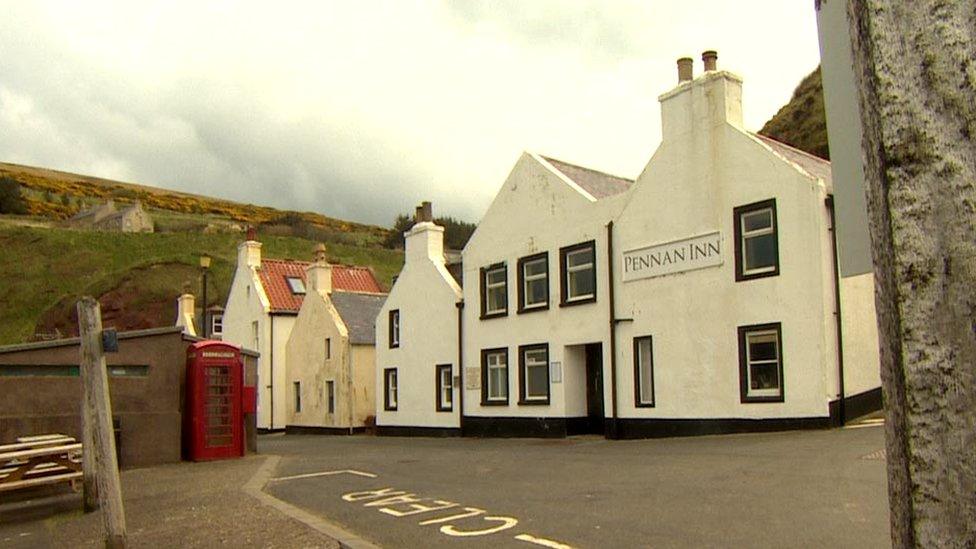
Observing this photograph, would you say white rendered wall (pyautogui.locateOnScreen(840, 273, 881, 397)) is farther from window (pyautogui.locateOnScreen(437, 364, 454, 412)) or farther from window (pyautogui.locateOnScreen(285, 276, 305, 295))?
window (pyautogui.locateOnScreen(285, 276, 305, 295))

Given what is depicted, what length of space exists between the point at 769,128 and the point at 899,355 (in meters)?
47.3

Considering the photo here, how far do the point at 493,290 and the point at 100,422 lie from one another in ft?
60.4

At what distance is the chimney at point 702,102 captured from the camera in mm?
19797

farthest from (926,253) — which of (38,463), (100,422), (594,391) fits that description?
(594,391)

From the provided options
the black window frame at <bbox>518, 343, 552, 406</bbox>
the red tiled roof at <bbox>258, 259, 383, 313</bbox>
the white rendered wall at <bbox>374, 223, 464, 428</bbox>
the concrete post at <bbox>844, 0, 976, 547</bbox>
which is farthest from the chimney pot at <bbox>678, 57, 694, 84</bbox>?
the red tiled roof at <bbox>258, 259, 383, 313</bbox>

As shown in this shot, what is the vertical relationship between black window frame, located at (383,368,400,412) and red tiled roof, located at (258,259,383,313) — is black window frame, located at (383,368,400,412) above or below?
below

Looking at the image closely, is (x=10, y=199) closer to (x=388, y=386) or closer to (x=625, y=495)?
(x=388, y=386)

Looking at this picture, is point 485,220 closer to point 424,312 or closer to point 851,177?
point 424,312

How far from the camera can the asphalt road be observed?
324 inches

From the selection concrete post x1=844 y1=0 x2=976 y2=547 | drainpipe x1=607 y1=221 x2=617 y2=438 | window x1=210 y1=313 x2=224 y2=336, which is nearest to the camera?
concrete post x1=844 y1=0 x2=976 y2=547

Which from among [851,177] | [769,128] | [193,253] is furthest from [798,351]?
[193,253]

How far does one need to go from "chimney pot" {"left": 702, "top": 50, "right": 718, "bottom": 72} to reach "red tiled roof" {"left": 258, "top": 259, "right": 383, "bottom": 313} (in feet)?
78.0

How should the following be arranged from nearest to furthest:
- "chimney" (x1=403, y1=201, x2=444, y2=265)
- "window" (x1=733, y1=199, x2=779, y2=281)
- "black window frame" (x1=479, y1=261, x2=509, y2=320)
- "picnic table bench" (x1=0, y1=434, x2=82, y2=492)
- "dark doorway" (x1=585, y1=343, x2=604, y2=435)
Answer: "picnic table bench" (x1=0, y1=434, x2=82, y2=492), "window" (x1=733, y1=199, x2=779, y2=281), "dark doorway" (x1=585, y1=343, x2=604, y2=435), "black window frame" (x1=479, y1=261, x2=509, y2=320), "chimney" (x1=403, y1=201, x2=444, y2=265)

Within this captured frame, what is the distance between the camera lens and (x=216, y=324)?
159 feet
